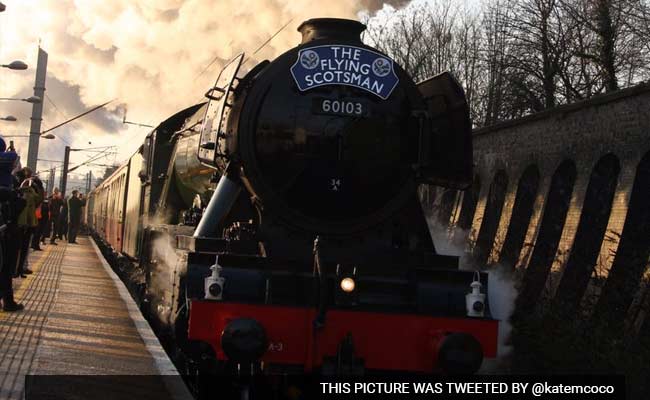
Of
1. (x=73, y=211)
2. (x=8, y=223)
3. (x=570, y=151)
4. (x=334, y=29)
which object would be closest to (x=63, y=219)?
(x=73, y=211)

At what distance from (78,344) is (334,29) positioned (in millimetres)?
3460

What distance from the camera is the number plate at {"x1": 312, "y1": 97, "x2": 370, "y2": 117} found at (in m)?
5.70

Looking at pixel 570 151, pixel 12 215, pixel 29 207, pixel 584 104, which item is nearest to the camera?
pixel 12 215

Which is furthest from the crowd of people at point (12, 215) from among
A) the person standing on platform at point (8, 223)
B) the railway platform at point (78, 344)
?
the railway platform at point (78, 344)

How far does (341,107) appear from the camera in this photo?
18.8ft

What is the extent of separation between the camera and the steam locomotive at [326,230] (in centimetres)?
493

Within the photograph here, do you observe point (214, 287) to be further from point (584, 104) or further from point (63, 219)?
point (63, 219)

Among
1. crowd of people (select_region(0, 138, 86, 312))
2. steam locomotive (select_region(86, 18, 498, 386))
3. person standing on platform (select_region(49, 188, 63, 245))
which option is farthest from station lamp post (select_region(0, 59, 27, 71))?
steam locomotive (select_region(86, 18, 498, 386))

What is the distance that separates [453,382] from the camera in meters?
5.00
